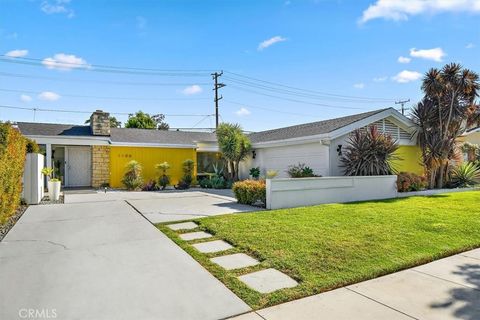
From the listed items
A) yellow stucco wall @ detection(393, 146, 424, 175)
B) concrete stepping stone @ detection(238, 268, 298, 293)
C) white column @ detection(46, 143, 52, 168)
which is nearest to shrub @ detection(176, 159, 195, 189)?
white column @ detection(46, 143, 52, 168)

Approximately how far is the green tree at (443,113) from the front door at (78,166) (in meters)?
17.9

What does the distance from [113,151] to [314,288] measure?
1597 cm

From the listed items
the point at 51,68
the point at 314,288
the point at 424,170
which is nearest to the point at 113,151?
the point at 51,68

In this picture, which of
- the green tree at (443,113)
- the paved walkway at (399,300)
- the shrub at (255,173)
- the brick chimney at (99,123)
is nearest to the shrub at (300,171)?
the shrub at (255,173)

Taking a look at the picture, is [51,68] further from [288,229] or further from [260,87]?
[288,229]

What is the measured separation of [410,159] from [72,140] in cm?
1816

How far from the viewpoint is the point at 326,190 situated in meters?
10.6

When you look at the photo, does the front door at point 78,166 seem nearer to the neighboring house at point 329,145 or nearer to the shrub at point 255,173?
the shrub at point 255,173

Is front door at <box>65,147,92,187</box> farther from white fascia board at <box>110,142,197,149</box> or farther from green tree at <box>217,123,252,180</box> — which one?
green tree at <box>217,123,252,180</box>

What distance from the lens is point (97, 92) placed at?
2950 cm

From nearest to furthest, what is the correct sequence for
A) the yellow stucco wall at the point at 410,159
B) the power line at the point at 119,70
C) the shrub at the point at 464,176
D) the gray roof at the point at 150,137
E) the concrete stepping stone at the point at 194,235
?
1. the concrete stepping stone at the point at 194,235
2. the shrub at the point at 464,176
3. the yellow stucco wall at the point at 410,159
4. the gray roof at the point at 150,137
5. the power line at the point at 119,70

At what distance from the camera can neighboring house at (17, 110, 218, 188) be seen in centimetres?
1634

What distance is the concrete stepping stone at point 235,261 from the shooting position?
453 centimetres

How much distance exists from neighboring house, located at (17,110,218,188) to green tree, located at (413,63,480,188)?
42.0 feet
